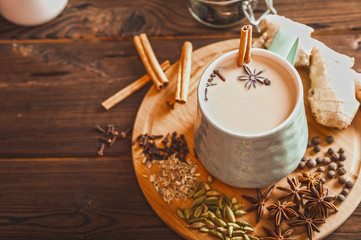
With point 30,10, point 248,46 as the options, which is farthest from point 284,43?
point 30,10

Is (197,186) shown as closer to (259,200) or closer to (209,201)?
(209,201)

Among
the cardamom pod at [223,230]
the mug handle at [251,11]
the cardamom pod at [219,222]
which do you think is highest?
the mug handle at [251,11]

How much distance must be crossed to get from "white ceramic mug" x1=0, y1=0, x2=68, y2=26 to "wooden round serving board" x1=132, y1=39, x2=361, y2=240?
47 centimetres

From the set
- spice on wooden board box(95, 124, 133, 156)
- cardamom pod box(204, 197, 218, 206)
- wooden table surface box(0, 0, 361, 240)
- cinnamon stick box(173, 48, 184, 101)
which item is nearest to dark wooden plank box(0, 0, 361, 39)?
wooden table surface box(0, 0, 361, 240)

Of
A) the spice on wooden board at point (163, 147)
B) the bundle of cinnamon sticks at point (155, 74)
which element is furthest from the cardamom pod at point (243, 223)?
the bundle of cinnamon sticks at point (155, 74)

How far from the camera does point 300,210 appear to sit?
996 mm

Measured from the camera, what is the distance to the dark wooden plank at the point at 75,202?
1075mm

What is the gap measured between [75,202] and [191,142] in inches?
14.4

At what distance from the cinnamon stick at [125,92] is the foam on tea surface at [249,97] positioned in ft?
1.21

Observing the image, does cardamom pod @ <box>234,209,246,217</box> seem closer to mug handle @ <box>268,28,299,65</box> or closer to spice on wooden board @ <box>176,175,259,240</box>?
spice on wooden board @ <box>176,175,259,240</box>

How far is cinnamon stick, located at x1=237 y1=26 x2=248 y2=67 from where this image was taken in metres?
0.84

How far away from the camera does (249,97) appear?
873 millimetres

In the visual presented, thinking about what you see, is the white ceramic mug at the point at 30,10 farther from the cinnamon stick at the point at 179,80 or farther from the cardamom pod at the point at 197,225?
the cardamom pod at the point at 197,225

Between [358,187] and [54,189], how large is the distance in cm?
82
